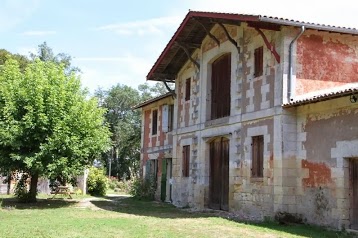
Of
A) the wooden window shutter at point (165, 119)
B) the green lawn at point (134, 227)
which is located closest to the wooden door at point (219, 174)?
the green lawn at point (134, 227)

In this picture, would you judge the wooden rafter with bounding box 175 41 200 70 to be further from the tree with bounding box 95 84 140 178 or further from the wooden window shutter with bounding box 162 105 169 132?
the tree with bounding box 95 84 140 178

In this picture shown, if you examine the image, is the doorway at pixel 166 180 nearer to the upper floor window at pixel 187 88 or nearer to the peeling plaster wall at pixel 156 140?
the peeling plaster wall at pixel 156 140

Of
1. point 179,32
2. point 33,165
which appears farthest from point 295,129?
point 33,165

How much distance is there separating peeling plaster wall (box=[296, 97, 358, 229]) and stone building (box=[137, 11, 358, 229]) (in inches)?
1.0

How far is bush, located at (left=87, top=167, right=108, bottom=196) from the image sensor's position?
83.9ft

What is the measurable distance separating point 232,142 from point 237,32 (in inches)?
146

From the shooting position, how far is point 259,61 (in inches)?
555

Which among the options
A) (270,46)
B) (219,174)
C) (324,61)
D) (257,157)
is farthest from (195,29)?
(257,157)

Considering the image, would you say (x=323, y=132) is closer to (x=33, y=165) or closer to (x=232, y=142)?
(x=232, y=142)

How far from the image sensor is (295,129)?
41.2 feet

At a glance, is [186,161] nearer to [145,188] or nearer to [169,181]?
[169,181]

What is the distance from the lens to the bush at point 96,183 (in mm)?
25562

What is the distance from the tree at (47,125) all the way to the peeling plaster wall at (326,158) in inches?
326

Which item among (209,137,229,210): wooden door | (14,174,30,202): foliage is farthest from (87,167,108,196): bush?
(209,137,229,210): wooden door
